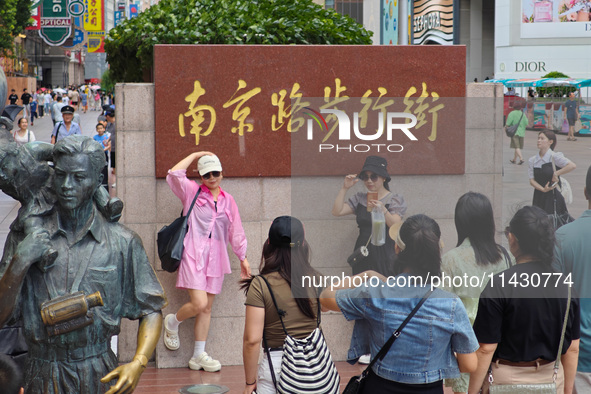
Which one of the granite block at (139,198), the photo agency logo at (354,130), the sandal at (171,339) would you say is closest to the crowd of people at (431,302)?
the photo agency logo at (354,130)

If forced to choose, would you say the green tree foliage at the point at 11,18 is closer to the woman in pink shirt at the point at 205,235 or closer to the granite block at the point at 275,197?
the granite block at the point at 275,197

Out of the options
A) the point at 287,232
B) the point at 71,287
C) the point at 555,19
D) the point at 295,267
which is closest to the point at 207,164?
the point at 287,232

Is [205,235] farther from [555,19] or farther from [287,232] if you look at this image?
[555,19]

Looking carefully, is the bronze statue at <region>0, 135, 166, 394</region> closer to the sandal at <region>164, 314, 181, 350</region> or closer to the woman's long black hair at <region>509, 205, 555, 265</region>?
the woman's long black hair at <region>509, 205, 555, 265</region>

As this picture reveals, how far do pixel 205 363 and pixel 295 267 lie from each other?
9.36 ft

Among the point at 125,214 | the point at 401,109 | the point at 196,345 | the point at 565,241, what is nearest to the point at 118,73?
the point at 125,214

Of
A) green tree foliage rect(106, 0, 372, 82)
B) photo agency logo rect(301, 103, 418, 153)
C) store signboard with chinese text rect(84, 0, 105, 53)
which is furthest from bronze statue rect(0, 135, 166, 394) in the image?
store signboard with chinese text rect(84, 0, 105, 53)

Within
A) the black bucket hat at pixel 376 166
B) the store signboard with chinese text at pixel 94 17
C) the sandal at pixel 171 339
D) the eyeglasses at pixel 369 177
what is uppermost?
the store signboard with chinese text at pixel 94 17

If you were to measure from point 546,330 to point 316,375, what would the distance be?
117 centimetres

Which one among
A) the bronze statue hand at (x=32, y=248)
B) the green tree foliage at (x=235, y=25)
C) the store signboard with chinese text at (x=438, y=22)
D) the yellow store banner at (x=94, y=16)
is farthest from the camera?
the store signboard with chinese text at (x=438, y=22)

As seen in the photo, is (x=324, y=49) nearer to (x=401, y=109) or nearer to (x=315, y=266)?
(x=401, y=109)

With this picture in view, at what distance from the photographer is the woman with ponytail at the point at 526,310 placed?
155 inches

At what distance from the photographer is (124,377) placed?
3104 millimetres

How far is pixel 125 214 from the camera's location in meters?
6.89
